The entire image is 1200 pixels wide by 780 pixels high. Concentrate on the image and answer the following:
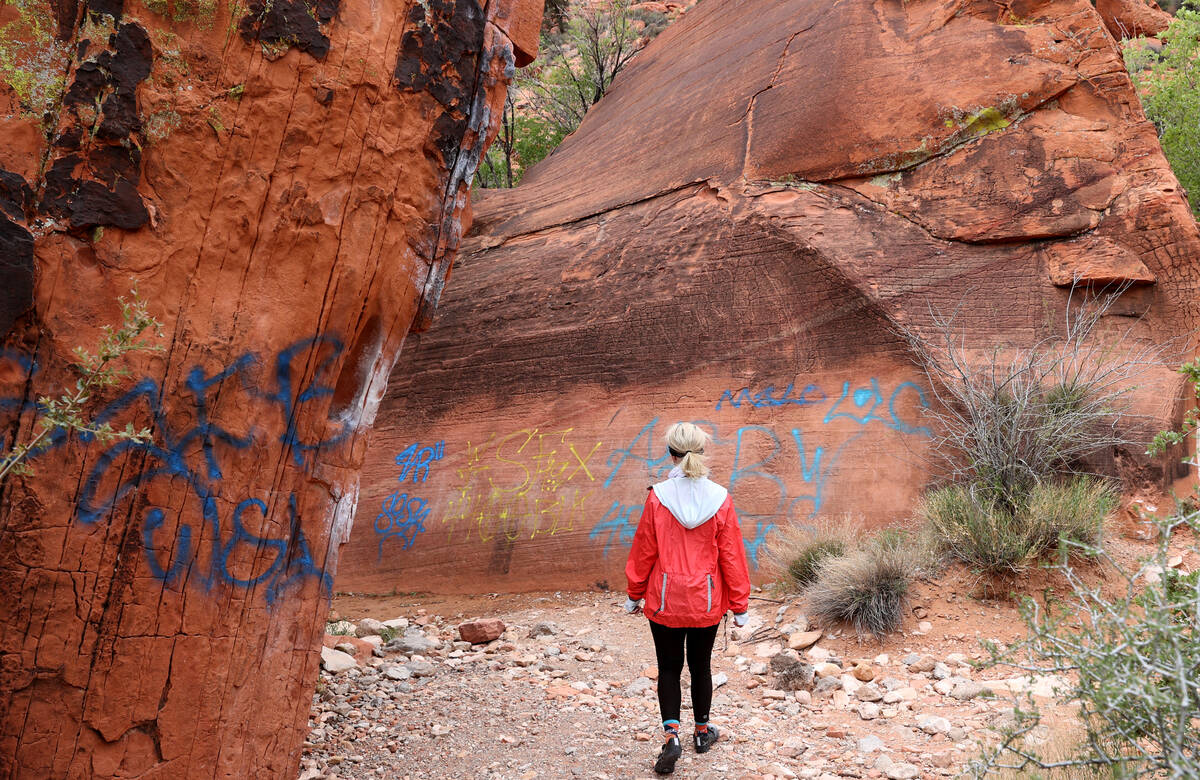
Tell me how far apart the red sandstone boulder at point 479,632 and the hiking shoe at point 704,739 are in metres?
2.47

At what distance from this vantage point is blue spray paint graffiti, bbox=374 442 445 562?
8.88 meters

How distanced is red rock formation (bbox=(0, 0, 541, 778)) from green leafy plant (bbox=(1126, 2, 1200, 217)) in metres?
11.0

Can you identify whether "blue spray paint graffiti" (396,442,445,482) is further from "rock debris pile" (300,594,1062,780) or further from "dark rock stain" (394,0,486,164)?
"dark rock stain" (394,0,486,164)

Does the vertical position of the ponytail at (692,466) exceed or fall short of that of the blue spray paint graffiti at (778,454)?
it falls short

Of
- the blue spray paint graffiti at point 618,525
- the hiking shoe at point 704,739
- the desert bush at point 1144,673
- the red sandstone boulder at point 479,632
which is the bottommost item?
the hiking shoe at point 704,739

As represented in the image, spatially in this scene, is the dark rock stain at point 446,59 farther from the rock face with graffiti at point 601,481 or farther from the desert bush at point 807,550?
the rock face with graffiti at point 601,481

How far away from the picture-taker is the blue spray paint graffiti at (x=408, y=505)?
8.88 metres

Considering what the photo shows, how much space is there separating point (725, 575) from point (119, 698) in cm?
251

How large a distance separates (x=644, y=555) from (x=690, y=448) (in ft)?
1.73

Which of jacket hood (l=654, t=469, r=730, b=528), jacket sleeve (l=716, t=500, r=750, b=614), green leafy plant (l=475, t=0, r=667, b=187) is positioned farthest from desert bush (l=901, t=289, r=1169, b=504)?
green leafy plant (l=475, t=0, r=667, b=187)

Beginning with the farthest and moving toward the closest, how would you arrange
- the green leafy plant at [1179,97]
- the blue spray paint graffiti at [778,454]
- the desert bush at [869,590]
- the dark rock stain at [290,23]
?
the green leafy plant at [1179,97]
the blue spray paint graffiti at [778,454]
the desert bush at [869,590]
the dark rock stain at [290,23]

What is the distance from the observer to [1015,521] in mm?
6000

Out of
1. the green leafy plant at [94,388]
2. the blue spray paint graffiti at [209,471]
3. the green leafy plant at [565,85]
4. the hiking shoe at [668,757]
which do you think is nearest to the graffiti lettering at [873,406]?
the hiking shoe at [668,757]

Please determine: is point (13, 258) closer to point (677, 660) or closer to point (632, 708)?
point (677, 660)
